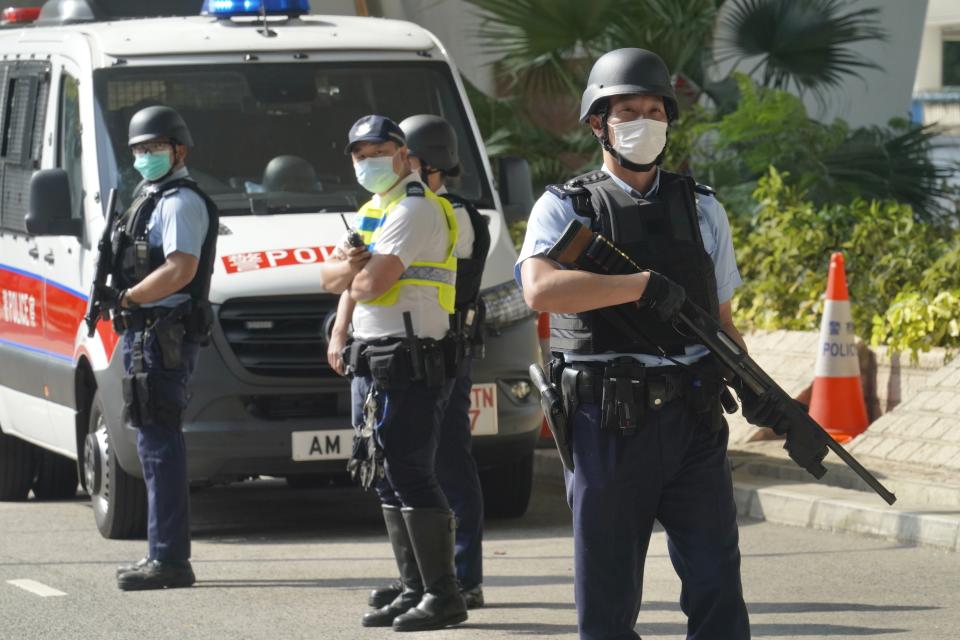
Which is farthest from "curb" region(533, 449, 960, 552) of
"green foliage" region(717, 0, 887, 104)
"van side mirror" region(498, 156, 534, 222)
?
"green foliage" region(717, 0, 887, 104)

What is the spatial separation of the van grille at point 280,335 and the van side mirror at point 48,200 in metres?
0.93

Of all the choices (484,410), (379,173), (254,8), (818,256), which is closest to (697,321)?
(379,173)

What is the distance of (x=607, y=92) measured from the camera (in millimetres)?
4812

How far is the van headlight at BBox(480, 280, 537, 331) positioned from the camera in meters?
8.62

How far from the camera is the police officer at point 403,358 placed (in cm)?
646

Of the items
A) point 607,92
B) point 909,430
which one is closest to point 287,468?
point 909,430

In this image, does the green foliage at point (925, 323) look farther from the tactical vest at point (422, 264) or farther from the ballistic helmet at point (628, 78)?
the ballistic helmet at point (628, 78)

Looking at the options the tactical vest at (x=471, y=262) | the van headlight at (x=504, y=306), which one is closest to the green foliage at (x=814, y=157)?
the van headlight at (x=504, y=306)

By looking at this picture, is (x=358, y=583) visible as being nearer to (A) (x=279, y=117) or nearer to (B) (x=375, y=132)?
(B) (x=375, y=132)

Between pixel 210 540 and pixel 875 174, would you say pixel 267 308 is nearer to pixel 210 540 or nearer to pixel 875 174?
pixel 210 540

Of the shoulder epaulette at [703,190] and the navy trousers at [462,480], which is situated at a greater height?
the shoulder epaulette at [703,190]

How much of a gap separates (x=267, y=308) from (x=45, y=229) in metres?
1.10

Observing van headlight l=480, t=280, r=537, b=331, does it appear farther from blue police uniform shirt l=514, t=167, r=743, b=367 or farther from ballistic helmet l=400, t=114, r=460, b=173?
blue police uniform shirt l=514, t=167, r=743, b=367

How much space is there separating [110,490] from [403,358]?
2.74 m
